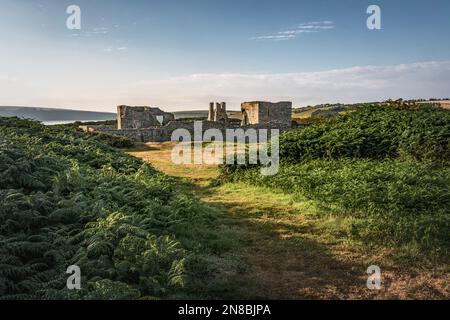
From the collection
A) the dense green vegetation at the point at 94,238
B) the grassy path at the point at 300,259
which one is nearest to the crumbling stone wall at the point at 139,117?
the grassy path at the point at 300,259

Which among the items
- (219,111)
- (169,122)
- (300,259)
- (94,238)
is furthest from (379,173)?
(219,111)

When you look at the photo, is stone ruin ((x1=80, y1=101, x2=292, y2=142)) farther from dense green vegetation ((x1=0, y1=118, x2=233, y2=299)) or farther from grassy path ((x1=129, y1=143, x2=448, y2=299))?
dense green vegetation ((x1=0, y1=118, x2=233, y2=299))

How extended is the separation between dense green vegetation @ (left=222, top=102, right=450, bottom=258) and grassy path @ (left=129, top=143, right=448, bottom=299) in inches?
23.7

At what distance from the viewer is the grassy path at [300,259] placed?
616 centimetres

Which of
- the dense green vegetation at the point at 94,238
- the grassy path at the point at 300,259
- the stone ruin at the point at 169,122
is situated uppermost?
the stone ruin at the point at 169,122

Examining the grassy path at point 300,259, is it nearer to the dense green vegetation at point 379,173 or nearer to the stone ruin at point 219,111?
the dense green vegetation at point 379,173

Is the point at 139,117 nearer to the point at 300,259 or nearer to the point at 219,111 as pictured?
the point at 219,111

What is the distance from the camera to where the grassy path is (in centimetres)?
616

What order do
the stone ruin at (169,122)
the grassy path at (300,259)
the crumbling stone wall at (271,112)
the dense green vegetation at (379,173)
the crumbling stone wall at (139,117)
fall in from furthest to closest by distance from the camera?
1. the crumbling stone wall at (139,117)
2. the crumbling stone wall at (271,112)
3. the stone ruin at (169,122)
4. the dense green vegetation at (379,173)
5. the grassy path at (300,259)

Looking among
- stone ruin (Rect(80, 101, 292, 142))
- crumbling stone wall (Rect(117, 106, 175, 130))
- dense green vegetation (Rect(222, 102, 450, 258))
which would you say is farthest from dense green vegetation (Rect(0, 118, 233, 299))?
crumbling stone wall (Rect(117, 106, 175, 130))

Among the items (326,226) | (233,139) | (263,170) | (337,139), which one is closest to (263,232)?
(326,226)

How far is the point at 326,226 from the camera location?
9172 millimetres

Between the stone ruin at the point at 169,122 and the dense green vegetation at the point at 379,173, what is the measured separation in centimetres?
1763
